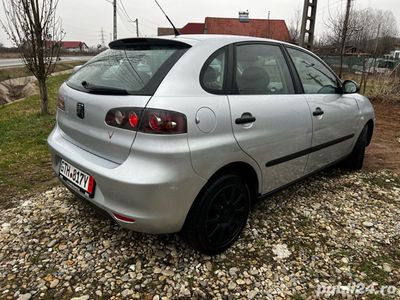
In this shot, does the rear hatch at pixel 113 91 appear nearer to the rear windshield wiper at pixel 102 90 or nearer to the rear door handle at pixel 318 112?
the rear windshield wiper at pixel 102 90

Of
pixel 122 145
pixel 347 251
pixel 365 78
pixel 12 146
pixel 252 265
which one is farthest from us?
pixel 365 78

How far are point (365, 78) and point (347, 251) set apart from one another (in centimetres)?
1032

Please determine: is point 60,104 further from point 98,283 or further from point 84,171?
point 98,283

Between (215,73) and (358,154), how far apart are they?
2.74 metres

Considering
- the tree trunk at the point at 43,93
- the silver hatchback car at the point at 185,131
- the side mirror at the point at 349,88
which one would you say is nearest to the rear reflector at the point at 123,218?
the silver hatchback car at the point at 185,131

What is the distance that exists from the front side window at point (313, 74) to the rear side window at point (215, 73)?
→ 39.1 inches

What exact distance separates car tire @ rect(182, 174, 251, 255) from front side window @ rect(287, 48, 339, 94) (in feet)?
4.13

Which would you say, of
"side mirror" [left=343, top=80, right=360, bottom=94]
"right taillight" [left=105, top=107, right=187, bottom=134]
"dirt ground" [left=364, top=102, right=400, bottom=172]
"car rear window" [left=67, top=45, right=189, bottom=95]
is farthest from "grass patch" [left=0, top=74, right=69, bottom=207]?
"dirt ground" [left=364, top=102, right=400, bottom=172]

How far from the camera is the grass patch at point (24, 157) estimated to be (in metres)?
3.50

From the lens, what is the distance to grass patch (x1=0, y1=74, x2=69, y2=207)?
350cm

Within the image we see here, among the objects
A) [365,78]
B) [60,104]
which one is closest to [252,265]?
[60,104]

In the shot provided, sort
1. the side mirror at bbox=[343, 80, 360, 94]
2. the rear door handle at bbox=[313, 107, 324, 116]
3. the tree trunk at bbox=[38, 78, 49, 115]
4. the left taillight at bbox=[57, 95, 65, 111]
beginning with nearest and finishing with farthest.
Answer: the left taillight at bbox=[57, 95, 65, 111]
the rear door handle at bbox=[313, 107, 324, 116]
the side mirror at bbox=[343, 80, 360, 94]
the tree trunk at bbox=[38, 78, 49, 115]

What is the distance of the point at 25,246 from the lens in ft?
8.18

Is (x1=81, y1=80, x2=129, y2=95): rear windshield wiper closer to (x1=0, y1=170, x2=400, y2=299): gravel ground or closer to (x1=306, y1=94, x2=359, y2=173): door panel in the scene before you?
(x1=0, y1=170, x2=400, y2=299): gravel ground
